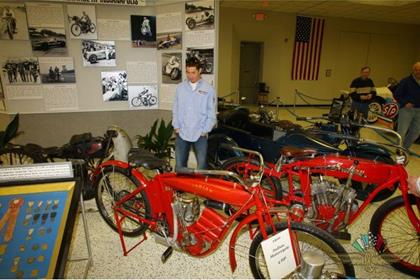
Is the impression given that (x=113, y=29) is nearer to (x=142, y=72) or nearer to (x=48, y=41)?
(x=142, y=72)

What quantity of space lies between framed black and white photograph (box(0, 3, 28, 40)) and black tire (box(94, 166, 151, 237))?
251 centimetres

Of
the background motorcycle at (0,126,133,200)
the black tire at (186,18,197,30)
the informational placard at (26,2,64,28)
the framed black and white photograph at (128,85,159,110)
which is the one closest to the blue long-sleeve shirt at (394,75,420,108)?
the black tire at (186,18,197,30)

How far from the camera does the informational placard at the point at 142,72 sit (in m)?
3.73

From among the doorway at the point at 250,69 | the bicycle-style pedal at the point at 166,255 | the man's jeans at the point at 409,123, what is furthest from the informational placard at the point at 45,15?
the doorway at the point at 250,69

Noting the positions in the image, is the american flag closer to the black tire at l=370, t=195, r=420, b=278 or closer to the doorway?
the doorway

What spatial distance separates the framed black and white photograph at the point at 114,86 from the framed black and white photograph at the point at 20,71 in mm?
863

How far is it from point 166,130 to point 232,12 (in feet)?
22.4

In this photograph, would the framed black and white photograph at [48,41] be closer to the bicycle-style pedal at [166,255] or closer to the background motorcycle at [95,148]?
the background motorcycle at [95,148]

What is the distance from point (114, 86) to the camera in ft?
12.4

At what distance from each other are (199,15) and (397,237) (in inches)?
123

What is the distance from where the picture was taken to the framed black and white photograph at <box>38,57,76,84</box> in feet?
11.7

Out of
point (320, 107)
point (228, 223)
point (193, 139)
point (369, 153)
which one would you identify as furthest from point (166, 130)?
point (320, 107)

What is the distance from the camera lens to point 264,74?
33.0 feet

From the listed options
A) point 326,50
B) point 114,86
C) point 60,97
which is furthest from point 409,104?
point 326,50
